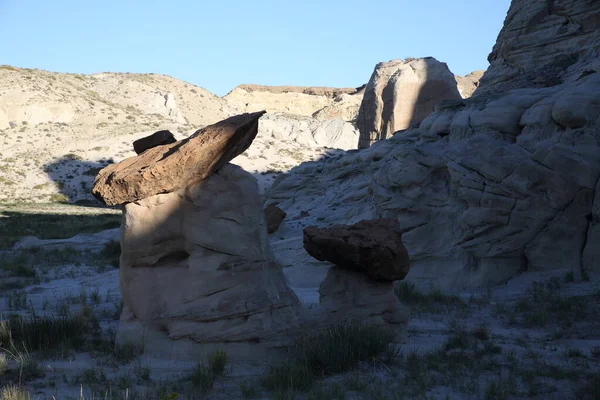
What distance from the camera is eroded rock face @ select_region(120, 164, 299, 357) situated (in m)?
6.29

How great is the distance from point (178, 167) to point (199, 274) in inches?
42.1

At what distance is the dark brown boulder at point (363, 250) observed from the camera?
6816 mm

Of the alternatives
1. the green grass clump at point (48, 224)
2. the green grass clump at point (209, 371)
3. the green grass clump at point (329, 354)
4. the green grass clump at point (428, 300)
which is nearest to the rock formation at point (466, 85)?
the green grass clump at point (48, 224)

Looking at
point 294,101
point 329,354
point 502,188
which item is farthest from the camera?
point 294,101

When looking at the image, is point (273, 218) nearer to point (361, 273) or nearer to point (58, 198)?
point (361, 273)

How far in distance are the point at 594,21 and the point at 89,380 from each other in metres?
18.5

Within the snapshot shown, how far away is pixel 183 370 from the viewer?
5.81 metres

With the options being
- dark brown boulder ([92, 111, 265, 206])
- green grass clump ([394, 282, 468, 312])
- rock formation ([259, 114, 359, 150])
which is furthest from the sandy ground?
rock formation ([259, 114, 359, 150])

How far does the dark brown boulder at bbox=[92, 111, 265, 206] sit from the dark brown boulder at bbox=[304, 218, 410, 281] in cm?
136

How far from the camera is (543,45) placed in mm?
21109

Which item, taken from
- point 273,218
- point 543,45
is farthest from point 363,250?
point 543,45

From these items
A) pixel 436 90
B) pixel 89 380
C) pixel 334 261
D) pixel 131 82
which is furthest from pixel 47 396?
pixel 131 82

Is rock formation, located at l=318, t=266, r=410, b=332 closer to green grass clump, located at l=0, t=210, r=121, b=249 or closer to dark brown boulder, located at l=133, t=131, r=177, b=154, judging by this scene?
dark brown boulder, located at l=133, t=131, r=177, b=154

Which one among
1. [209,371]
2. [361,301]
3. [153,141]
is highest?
[153,141]
